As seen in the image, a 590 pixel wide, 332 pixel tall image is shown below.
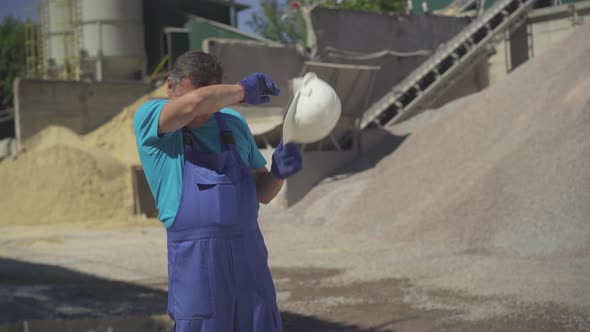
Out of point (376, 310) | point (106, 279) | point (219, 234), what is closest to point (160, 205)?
point (219, 234)

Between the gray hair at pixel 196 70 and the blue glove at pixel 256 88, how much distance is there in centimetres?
13

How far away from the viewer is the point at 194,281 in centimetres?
259

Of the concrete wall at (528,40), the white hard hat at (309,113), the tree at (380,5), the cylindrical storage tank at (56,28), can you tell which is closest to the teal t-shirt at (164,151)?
the white hard hat at (309,113)

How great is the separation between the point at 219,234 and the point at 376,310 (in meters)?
4.02

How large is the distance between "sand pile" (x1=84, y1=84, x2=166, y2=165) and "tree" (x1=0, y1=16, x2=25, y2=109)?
10.8 metres

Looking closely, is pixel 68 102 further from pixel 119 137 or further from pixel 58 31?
pixel 58 31

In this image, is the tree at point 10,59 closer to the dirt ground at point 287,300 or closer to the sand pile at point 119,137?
the sand pile at point 119,137

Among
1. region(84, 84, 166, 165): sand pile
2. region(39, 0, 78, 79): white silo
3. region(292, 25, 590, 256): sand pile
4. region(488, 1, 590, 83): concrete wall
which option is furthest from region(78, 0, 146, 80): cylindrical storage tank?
region(292, 25, 590, 256): sand pile

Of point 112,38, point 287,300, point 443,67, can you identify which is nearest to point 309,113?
point 287,300

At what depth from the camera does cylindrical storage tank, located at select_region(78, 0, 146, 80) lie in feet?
88.7

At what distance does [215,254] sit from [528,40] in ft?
68.7

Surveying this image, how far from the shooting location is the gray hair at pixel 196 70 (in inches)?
105

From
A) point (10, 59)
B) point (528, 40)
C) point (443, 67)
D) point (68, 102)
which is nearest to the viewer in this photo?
point (443, 67)

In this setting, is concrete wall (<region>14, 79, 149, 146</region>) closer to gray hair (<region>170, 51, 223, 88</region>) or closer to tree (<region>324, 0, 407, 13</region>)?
tree (<region>324, 0, 407, 13</region>)
